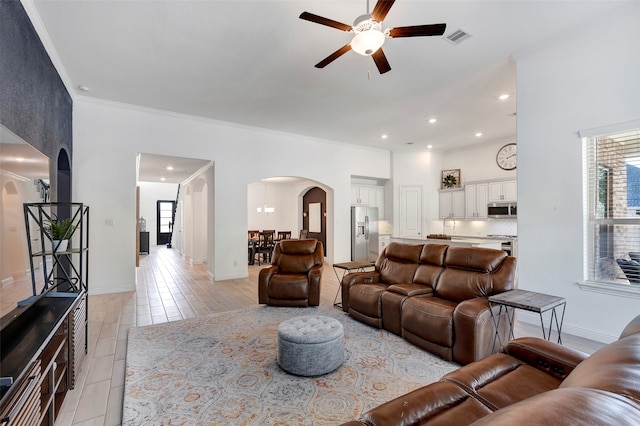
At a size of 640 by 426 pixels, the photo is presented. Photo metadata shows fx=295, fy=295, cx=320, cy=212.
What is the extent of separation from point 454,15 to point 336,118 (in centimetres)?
318

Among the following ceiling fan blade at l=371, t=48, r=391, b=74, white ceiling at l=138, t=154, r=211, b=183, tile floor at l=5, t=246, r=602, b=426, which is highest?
ceiling fan blade at l=371, t=48, r=391, b=74

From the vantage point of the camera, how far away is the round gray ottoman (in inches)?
96.0

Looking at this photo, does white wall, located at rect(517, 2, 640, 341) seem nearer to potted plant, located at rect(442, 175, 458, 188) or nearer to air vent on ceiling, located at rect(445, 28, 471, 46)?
air vent on ceiling, located at rect(445, 28, 471, 46)

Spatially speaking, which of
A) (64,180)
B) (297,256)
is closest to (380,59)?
(297,256)

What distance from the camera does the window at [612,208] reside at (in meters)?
2.92

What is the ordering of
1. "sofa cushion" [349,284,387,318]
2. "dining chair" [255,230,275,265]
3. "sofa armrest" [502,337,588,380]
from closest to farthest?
1. "sofa armrest" [502,337,588,380]
2. "sofa cushion" [349,284,387,318]
3. "dining chair" [255,230,275,265]

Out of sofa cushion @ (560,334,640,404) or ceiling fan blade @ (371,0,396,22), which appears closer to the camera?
sofa cushion @ (560,334,640,404)

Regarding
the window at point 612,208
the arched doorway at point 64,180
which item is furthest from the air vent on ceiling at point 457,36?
the arched doorway at point 64,180

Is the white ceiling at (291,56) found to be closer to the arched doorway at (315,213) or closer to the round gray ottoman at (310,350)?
the round gray ottoman at (310,350)

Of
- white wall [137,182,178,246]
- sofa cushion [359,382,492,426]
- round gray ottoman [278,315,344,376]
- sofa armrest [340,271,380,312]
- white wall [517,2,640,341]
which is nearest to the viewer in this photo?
sofa cushion [359,382,492,426]

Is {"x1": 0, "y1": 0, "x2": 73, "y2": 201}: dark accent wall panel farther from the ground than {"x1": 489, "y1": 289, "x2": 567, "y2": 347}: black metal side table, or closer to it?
farther from the ground

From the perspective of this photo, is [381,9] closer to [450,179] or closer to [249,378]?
[249,378]

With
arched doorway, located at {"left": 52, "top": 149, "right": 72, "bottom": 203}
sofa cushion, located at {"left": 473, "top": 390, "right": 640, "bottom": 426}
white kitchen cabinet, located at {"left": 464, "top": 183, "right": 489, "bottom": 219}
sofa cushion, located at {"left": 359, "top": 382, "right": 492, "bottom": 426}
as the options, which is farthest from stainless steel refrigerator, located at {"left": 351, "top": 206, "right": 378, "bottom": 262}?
sofa cushion, located at {"left": 473, "top": 390, "right": 640, "bottom": 426}

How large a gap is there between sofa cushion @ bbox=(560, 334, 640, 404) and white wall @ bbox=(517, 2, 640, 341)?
2.63 m
